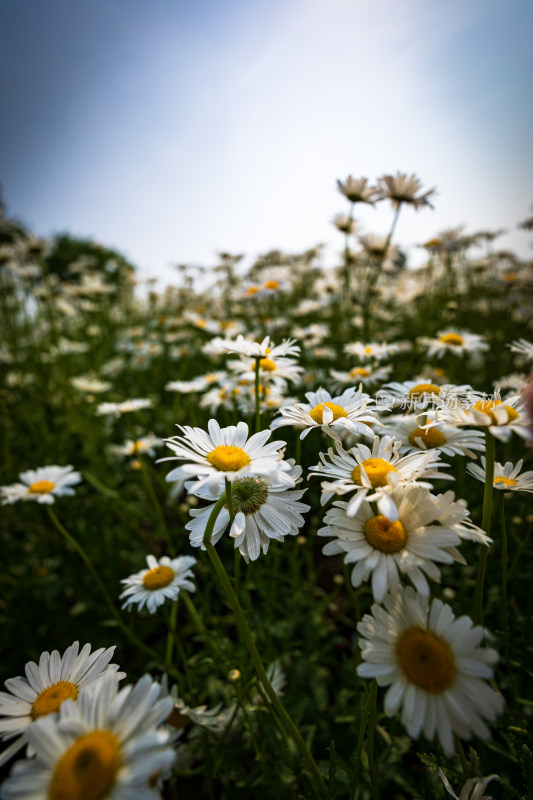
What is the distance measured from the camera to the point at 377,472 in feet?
2.45

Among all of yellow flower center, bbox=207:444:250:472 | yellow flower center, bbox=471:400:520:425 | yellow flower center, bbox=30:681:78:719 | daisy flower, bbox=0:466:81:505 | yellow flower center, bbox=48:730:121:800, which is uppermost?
yellow flower center, bbox=471:400:520:425

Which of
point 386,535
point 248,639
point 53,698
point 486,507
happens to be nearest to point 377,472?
point 386,535

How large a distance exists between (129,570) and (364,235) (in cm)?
274

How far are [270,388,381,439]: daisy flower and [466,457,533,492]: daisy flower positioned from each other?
275mm

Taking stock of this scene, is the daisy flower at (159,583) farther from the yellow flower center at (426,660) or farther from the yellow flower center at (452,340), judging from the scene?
the yellow flower center at (452,340)

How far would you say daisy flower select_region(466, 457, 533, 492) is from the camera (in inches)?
35.7

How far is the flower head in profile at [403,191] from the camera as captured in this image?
1855 mm

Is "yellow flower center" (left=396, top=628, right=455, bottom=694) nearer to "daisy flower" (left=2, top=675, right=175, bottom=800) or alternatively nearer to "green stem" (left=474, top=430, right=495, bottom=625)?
"green stem" (left=474, top=430, right=495, bottom=625)

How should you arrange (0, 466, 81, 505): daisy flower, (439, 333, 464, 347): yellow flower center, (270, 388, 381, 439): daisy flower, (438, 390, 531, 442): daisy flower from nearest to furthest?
(438, 390, 531, 442): daisy flower → (270, 388, 381, 439): daisy flower → (0, 466, 81, 505): daisy flower → (439, 333, 464, 347): yellow flower center

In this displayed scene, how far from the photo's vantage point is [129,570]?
2.08 m

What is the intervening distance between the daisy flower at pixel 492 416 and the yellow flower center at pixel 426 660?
356 millimetres

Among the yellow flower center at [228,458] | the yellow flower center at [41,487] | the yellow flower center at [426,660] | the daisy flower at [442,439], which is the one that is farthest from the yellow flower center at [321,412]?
the yellow flower center at [41,487]

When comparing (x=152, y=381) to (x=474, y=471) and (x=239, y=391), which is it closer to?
(x=239, y=391)

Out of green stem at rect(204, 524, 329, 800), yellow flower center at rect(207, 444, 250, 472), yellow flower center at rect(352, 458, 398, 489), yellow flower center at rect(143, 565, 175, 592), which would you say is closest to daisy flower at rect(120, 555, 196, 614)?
yellow flower center at rect(143, 565, 175, 592)
